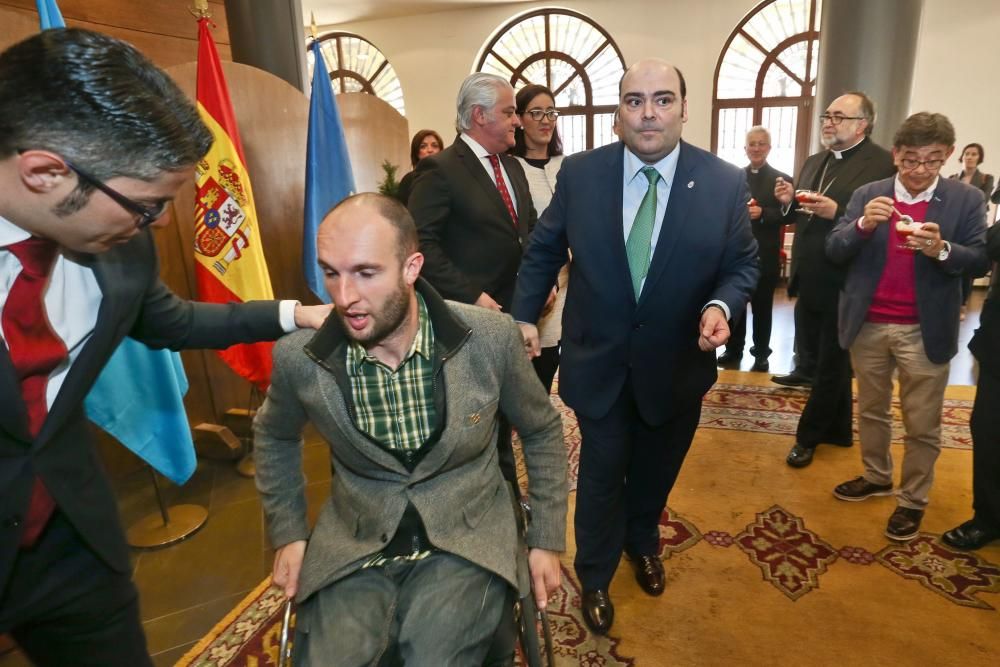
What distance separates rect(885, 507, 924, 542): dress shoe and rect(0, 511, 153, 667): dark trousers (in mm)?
2845

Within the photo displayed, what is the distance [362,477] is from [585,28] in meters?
9.44

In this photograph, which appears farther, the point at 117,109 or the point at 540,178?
the point at 540,178

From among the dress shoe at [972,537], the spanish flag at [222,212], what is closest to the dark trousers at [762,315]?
the dress shoe at [972,537]

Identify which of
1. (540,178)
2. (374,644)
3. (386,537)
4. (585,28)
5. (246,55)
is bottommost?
(374,644)

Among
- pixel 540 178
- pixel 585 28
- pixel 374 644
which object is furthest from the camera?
pixel 585 28

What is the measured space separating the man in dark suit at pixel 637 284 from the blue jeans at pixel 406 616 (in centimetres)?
83

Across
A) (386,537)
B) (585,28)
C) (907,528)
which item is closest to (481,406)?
(386,537)

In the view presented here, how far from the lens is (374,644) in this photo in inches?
49.1

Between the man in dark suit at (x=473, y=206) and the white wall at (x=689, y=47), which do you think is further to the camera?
the white wall at (x=689, y=47)

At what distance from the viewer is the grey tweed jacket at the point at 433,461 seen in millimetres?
1379

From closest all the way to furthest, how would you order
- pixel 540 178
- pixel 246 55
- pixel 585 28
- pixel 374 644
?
pixel 374 644 < pixel 540 178 < pixel 246 55 < pixel 585 28

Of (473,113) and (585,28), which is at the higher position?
(585,28)

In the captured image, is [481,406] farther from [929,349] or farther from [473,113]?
[929,349]

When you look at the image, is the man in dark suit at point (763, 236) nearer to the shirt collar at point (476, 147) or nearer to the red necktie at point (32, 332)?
the shirt collar at point (476, 147)
